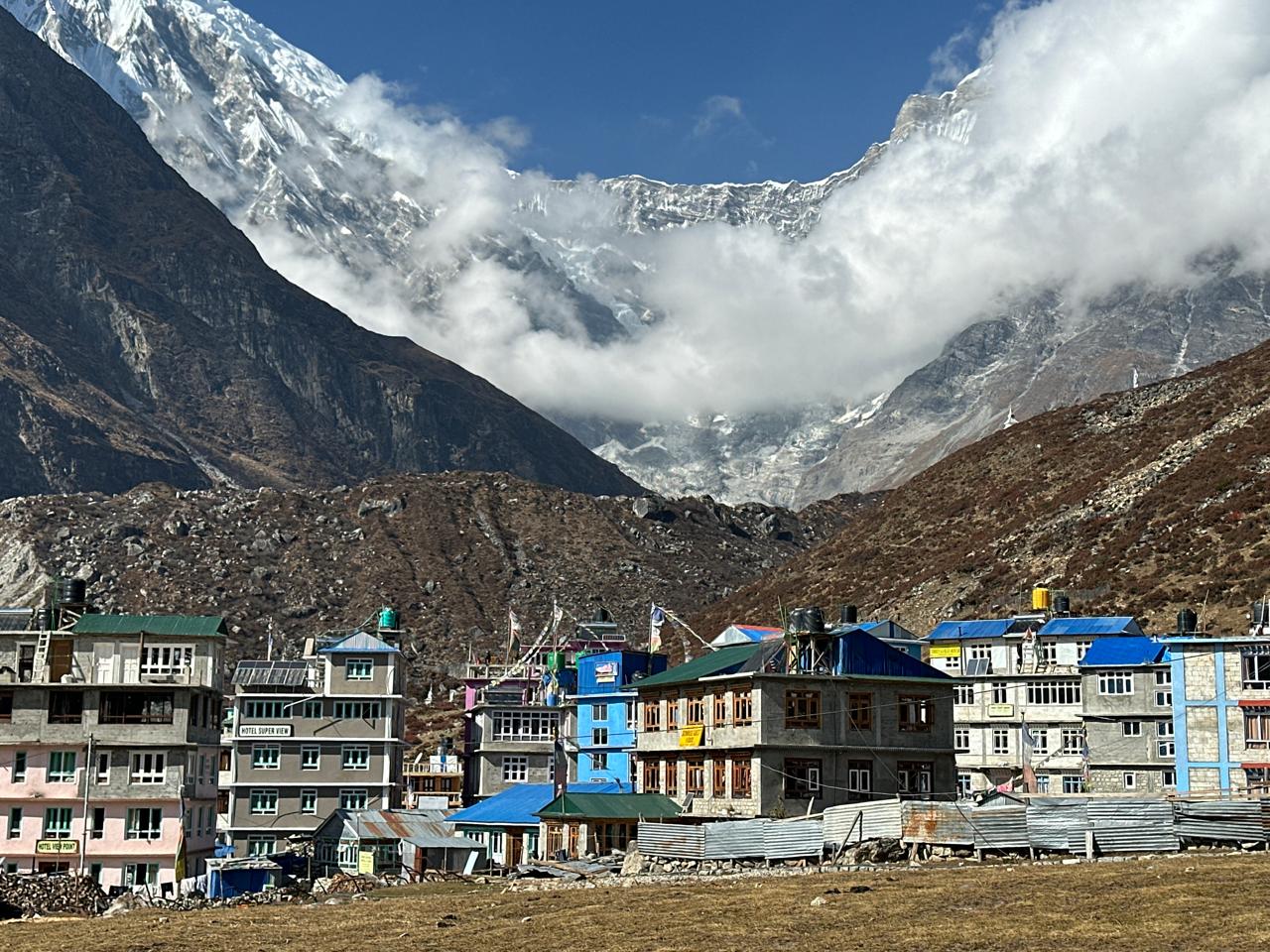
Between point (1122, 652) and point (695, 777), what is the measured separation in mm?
29359

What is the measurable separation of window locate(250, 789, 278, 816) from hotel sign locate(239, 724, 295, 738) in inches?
118

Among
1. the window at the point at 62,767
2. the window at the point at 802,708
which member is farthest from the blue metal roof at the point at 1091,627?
the window at the point at 62,767

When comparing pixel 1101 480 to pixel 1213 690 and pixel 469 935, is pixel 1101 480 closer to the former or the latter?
pixel 1213 690

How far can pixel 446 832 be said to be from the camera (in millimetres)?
82688

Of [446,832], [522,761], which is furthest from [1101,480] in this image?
[446,832]

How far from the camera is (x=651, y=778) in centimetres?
7762

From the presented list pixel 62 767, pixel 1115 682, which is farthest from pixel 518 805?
pixel 1115 682

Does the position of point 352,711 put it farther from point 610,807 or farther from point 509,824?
point 610,807

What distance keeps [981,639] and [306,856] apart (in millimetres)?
41342

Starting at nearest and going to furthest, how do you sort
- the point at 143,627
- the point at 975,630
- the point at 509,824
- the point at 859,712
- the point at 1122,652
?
the point at 859,712 < the point at 143,627 < the point at 509,824 < the point at 1122,652 < the point at 975,630

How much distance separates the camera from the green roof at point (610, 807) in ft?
230

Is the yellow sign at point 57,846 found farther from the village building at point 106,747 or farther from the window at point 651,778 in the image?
the window at point 651,778

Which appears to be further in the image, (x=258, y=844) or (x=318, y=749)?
(x=318, y=749)

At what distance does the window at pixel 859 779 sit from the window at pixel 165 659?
2842 centimetres
